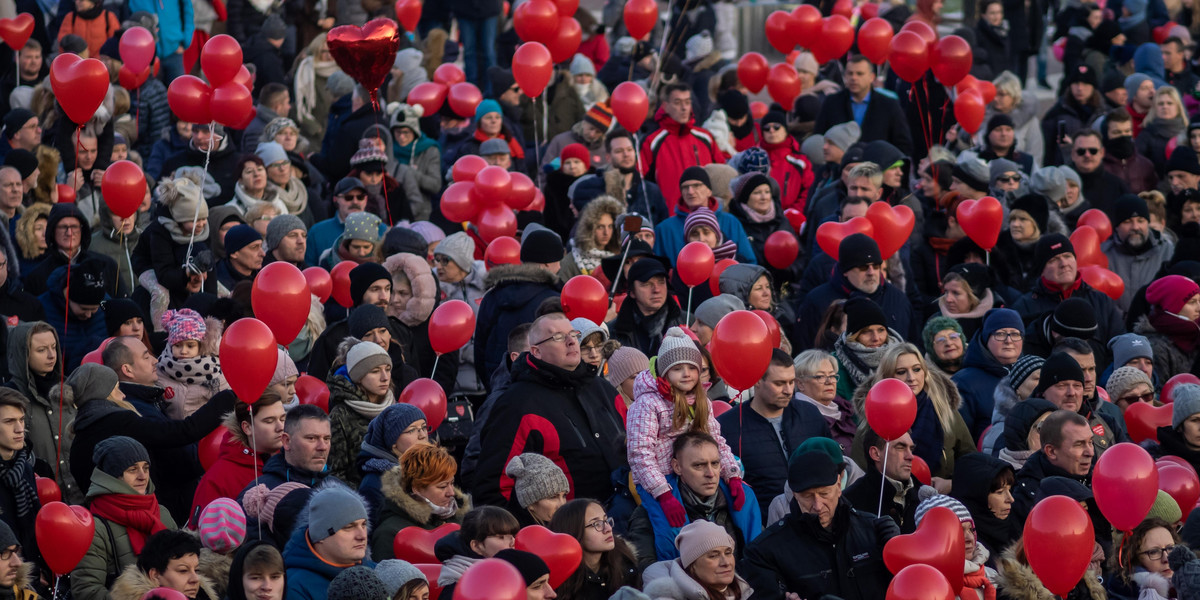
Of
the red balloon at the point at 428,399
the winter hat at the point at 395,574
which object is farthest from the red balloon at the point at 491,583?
the red balloon at the point at 428,399

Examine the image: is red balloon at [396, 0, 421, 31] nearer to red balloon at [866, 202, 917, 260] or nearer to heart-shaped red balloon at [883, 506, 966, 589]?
red balloon at [866, 202, 917, 260]

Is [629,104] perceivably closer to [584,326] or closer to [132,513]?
[584,326]

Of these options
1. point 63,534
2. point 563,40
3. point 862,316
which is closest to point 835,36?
point 563,40

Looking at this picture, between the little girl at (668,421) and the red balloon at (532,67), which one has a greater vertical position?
the little girl at (668,421)

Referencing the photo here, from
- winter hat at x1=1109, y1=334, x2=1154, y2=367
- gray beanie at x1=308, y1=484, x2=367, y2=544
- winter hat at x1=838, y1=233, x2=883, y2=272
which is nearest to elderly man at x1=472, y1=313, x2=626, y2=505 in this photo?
gray beanie at x1=308, y1=484, x2=367, y2=544

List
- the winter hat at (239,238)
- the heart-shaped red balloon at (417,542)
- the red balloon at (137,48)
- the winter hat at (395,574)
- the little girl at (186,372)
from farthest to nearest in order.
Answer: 1. the red balloon at (137,48)
2. the winter hat at (239,238)
3. the little girl at (186,372)
4. the heart-shaped red balloon at (417,542)
5. the winter hat at (395,574)

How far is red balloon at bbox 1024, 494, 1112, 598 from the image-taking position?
6.67 metres

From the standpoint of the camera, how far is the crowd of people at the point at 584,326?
23.2ft

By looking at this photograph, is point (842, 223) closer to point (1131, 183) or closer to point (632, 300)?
point (632, 300)

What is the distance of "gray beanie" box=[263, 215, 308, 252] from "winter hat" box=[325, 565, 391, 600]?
14.9 feet

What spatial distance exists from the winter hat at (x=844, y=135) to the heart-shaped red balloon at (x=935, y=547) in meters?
6.08

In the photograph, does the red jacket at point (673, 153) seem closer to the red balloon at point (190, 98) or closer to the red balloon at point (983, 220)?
the red balloon at point (983, 220)

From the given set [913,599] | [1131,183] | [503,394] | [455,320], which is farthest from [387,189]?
[913,599]

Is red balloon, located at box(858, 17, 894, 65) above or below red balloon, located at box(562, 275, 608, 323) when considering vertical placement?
below
